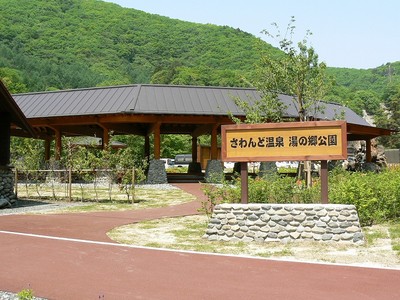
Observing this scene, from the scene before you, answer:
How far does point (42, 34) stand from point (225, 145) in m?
87.2

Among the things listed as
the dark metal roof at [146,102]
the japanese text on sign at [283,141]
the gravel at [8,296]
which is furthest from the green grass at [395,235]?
the dark metal roof at [146,102]

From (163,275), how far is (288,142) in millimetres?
4274

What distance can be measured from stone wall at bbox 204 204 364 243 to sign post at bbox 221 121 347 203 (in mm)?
402

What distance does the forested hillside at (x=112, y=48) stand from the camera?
76.1 meters

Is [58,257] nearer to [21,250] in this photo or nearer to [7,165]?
[21,250]

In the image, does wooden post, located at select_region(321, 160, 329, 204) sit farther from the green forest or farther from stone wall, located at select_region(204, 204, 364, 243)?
the green forest

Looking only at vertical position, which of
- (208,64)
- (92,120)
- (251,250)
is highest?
(208,64)

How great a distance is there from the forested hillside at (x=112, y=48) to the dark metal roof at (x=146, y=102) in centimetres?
4077

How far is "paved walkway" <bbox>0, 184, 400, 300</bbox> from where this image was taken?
5219 millimetres

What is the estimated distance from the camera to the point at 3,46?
3041 inches

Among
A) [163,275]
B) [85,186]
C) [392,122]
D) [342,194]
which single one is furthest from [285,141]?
[392,122]

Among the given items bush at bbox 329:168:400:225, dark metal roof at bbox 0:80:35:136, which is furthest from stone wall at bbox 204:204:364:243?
dark metal roof at bbox 0:80:35:136

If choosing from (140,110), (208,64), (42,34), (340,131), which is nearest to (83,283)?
(340,131)

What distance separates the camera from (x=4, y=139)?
52.3 ft
